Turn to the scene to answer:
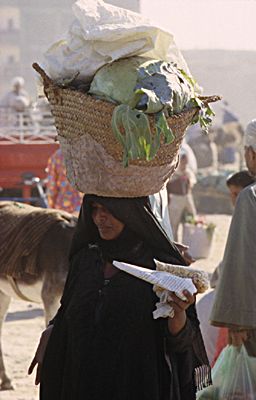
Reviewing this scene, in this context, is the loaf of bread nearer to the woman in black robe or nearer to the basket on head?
the woman in black robe

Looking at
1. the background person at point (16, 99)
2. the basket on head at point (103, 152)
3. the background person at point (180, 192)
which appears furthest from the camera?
the background person at point (16, 99)

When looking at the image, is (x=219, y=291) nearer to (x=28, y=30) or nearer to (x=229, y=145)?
(x=229, y=145)

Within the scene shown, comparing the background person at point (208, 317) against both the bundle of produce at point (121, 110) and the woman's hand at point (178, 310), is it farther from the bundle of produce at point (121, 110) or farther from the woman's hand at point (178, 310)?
the woman's hand at point (178, 310)

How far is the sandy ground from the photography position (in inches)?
359

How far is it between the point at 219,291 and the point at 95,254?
1431 millimetres

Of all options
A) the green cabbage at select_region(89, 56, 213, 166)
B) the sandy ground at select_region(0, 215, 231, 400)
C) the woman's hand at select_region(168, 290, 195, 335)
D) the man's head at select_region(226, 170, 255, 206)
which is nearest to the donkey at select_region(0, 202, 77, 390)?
the sandy ground at select_region(0, 215, 231, 400)

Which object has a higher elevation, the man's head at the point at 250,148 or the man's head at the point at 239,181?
the man's head at the point at 250,148

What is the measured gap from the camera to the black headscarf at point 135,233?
452 centimetres

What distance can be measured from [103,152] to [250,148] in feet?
6.11

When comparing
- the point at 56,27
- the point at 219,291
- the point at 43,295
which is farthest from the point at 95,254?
the point at 56,27

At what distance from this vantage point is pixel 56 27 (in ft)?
108

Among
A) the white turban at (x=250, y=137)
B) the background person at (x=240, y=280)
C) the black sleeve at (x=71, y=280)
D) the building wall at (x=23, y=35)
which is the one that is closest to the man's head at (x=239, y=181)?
the white turban at (x=250, y=137)

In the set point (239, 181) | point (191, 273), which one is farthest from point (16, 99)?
point (191, 273)

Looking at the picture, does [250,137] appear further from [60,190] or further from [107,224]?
[60,190]
